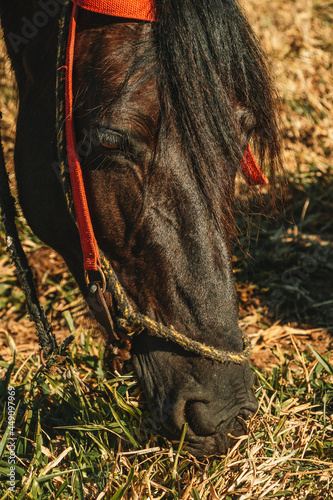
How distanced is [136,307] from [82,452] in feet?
2.06

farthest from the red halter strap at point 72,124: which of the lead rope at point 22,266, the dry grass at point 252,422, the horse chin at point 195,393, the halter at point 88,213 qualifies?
the dry grass at point 252,422

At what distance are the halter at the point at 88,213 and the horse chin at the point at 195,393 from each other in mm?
47

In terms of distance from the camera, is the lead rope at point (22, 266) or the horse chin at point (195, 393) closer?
the horse chin at point (195, 393)

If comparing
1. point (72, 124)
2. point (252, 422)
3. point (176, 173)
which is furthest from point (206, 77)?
point (252, 422)

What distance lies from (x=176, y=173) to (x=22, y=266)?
0.83 m

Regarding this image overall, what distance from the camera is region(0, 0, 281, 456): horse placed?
144cm

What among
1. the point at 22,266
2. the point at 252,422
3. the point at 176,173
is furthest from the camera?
the point at 22,266

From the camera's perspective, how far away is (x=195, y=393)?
1494 mm

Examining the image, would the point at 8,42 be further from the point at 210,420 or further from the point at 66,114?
the point at 210,420

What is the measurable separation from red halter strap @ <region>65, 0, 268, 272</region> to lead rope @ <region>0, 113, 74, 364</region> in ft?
1.47

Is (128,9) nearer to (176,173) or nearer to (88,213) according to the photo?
(176,173)

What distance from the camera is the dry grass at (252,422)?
68.1 inches

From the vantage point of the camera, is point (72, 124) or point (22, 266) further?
point (22, 266)

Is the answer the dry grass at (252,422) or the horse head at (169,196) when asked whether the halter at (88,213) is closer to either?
the horse head at (169,196)
